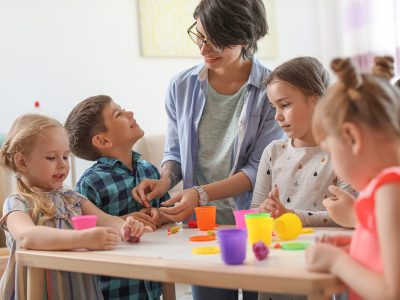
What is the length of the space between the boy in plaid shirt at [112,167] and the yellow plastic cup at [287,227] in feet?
1.91

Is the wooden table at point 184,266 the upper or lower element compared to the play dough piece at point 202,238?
upper

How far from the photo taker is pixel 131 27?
163 inches

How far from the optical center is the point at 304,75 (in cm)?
183

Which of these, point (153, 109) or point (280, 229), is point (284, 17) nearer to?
point (153, 109)

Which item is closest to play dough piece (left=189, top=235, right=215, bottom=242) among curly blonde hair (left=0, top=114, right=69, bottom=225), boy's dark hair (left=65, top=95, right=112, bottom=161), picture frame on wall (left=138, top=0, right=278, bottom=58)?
curly blonde hair (left=0, top=114, right=69, bottom=225)

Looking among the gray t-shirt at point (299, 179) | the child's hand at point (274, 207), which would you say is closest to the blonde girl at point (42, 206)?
the child's hand at point (274, 207)

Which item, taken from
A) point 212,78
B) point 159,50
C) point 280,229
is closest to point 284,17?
point 159,50

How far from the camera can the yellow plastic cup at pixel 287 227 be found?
1427 millimetres

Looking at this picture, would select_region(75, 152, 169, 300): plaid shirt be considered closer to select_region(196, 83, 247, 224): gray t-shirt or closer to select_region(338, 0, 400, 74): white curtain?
select_region(196, 83, 247, 224): gray t-shirt

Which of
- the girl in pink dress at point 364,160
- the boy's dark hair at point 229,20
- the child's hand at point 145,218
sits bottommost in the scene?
the child's hand at point 145,218

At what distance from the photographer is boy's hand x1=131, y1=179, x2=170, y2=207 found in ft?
6.30

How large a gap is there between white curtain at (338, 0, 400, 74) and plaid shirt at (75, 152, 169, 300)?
2.88m

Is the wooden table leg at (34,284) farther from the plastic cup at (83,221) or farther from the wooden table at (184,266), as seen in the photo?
the plastic cup at (83,221)

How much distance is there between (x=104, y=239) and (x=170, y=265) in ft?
1.03
